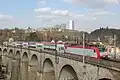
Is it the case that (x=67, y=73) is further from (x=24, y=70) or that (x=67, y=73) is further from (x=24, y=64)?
(x=24, y=70)

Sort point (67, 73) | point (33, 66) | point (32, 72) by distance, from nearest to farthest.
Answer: point (67, 73)
point (33, 66)
point (32, 72)

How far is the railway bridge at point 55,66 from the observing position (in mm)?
17661

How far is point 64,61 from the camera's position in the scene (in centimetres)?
2577

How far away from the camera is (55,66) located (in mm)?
28281

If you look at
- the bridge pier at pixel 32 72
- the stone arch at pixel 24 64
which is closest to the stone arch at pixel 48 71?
the bridge pier at pixel 32 72

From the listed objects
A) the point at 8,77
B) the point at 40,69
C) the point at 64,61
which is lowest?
the point at 8,77

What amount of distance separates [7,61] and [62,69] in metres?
36.3

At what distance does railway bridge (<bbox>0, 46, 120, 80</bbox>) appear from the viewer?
57.9ft

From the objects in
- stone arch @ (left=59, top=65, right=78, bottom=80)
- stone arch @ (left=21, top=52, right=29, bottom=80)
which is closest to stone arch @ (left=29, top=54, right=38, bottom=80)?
stone arch @ (left=21, top=52, right=29, bottom=80)

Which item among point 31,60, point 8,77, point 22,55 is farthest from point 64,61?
point 8,77

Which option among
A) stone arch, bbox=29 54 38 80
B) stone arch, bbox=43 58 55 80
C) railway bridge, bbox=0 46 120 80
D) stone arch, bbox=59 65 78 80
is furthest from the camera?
stone arch, bbox=29 54 38 80

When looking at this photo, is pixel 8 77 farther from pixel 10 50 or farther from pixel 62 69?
pixel 62 69

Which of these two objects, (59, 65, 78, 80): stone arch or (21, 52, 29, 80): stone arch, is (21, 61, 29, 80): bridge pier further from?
(59, 65, 78, 80): stone arch

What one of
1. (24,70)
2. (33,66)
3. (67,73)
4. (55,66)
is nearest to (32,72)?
(33,66)
